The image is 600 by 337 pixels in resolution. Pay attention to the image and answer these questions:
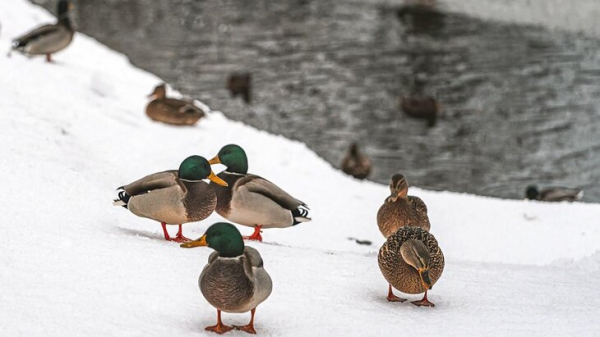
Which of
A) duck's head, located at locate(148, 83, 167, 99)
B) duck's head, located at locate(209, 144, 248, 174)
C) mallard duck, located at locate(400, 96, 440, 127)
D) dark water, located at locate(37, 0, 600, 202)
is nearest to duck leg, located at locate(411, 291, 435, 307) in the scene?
duck's head, located at locate(209, 144, 248, 174)

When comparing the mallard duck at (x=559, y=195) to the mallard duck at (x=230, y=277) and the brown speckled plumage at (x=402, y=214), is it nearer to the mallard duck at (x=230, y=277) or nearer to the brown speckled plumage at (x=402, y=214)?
the brown speckled plumage at (x=402, y=214)

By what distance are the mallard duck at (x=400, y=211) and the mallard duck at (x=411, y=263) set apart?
3.77ft

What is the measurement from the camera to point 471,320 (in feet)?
15.2

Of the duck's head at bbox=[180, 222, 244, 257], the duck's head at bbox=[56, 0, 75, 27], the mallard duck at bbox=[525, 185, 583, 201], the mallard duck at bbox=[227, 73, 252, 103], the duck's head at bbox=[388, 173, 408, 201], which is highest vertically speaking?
the mallard duck at bbox=[227, 73, 252, 103]

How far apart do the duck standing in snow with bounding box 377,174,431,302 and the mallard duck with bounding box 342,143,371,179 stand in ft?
Answer: 17.7

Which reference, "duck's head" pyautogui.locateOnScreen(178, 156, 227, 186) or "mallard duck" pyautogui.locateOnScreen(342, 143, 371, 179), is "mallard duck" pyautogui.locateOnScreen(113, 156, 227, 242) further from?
"mallard duck" pyautogui.locateOnScreen(342, 143, 371, 179)

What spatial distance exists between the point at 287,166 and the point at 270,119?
5972 millimetres

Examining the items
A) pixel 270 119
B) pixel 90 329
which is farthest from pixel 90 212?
pixel 270 119

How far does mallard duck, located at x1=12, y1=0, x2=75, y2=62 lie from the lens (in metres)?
9.53

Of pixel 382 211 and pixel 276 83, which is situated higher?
pixel 276 83

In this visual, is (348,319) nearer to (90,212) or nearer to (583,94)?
(90,212)

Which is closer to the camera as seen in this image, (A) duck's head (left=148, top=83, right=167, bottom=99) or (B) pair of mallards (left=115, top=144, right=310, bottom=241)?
(B) pair of mallards (left=115, top=144, right=310, bottom=241)

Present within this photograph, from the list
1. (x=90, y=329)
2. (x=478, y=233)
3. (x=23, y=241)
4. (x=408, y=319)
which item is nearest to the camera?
(x=90, y=329)

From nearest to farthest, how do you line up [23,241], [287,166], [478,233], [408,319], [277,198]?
[408,319] < [23,241] < [277,198] < [478,233] < [287,166]
